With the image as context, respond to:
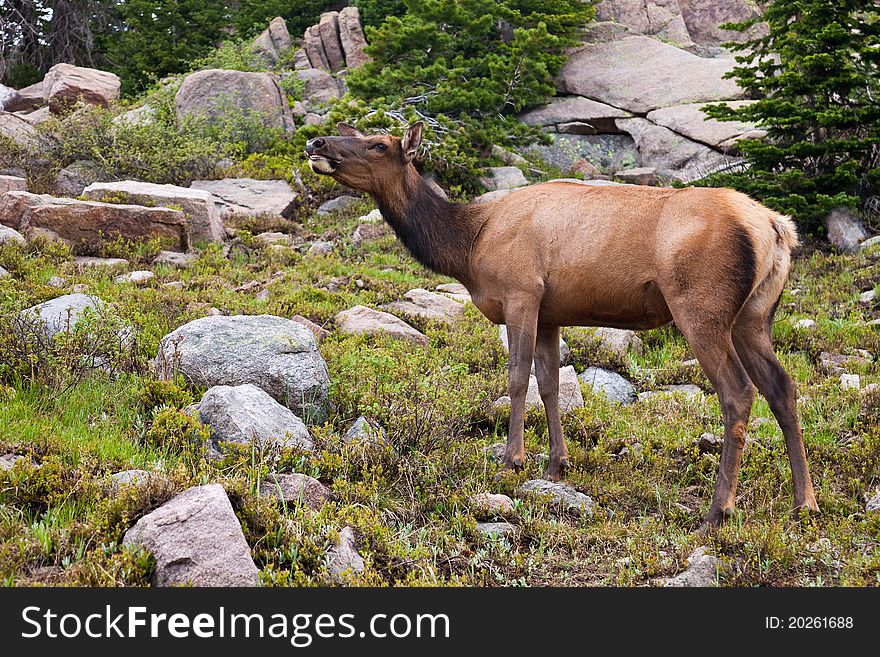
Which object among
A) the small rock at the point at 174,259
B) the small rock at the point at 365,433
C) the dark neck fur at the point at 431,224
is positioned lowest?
the small rock at the point at 174,259

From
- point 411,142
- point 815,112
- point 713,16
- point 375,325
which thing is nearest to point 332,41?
point 713,16

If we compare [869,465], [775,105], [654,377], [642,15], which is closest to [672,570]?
[869,465]

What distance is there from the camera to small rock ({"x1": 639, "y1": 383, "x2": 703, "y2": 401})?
7.79 metres

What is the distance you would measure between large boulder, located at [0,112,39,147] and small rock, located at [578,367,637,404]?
1303cm

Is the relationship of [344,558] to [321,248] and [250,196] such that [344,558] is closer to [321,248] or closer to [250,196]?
[321,248]

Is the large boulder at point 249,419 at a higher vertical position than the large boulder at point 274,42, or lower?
lower

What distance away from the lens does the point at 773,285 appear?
5.84 meters

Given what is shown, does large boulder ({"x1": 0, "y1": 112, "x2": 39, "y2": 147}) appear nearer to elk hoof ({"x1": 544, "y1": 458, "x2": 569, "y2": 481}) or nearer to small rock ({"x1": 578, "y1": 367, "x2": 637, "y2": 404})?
small rock ({"x1": 578, "y1": 367, "x2": 637, "y2": 404})

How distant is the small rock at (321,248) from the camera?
13.1m

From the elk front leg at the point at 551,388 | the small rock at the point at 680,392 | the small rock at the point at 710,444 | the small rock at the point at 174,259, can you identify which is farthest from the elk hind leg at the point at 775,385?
the small rock at the point at 174,259

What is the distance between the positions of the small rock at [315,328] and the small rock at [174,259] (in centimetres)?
293

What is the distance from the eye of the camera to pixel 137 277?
1012 cm

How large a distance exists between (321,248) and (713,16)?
17.7 meters

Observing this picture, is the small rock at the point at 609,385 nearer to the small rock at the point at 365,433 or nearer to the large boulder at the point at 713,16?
the small rock at the point at 365,433
